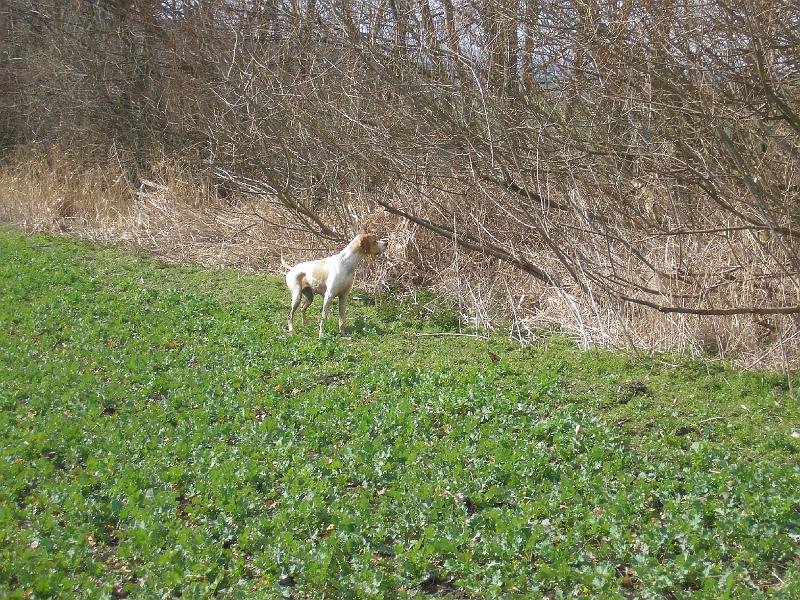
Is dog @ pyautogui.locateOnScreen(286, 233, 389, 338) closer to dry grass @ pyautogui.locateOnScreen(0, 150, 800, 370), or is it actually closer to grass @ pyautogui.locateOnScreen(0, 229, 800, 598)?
grass @ pyautogui.locateOnScreen(0, 229, 800, 598)

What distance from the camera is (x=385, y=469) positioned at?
18.9 ft

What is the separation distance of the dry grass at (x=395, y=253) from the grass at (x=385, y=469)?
44cm

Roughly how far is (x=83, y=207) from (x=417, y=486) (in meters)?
14.0

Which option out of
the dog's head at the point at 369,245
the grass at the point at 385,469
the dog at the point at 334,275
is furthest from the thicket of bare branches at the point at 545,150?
the dog at the point at 334,275

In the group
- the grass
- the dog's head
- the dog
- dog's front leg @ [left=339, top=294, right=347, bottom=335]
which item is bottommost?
the grass

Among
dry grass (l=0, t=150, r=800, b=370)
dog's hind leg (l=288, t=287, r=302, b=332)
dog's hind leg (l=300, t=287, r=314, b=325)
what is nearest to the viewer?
dry grass (l=0, t=150, r=800, b=370)

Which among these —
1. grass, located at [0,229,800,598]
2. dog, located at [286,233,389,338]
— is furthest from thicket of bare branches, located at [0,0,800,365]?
dog, located at [286,233,389,338]

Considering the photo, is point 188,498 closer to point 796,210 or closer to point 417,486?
point 417,486

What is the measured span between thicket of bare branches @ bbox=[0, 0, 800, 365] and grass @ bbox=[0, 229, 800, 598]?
0.95 metres

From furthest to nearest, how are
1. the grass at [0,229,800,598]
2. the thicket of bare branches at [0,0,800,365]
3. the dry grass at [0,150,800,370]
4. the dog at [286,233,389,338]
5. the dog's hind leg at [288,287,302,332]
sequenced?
the dog's hind leg at [288,287,302,332]
the dog at [286,233,389,338]
the dry grass at [0,150,800,370]
the thicket of bare branches at [0,0,800,365]
the grass at [0,229,800,598]

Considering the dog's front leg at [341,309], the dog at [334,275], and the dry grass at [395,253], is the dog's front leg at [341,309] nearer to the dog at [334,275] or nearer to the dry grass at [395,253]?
the dog at [334,275]

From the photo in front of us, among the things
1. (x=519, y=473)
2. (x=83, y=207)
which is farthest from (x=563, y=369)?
(x=83, y=207)

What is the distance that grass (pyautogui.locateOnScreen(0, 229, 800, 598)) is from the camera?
4570 mm

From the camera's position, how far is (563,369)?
7840 mm
